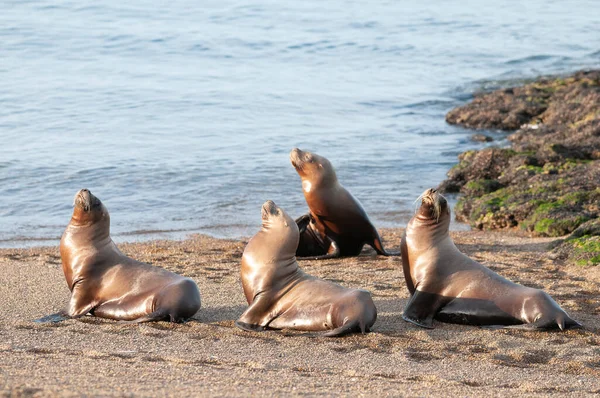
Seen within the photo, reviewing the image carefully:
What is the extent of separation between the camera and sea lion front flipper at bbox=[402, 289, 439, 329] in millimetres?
7078

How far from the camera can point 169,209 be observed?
45.4ft

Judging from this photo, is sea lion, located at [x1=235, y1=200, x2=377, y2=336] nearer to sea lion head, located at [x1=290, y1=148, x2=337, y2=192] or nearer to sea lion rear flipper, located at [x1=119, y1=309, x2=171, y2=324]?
sea lion rear flipper, located at [x1=119, y1=309, x2=171, y2=324]

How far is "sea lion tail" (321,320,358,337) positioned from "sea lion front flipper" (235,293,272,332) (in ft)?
1.84

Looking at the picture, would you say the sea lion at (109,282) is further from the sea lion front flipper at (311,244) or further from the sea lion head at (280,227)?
the sea lion front flipper at (311,244)

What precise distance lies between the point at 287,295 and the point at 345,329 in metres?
0.62

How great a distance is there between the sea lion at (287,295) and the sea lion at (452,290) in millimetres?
565

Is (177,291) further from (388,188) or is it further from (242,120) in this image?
(242,120)

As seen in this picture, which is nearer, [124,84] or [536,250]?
[536,250]

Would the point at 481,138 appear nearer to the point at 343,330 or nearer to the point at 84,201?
the point at 84,201

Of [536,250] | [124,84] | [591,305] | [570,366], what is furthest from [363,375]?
[124,84]

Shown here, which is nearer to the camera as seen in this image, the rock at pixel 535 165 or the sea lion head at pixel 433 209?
the sea lion head at pixel 433 209

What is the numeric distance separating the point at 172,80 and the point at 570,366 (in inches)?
853

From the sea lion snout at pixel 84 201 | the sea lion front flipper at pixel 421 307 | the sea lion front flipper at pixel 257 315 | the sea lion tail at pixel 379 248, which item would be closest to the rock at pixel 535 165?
the sea lion tail at pixel 379 248

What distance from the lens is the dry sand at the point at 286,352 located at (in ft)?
16.9
